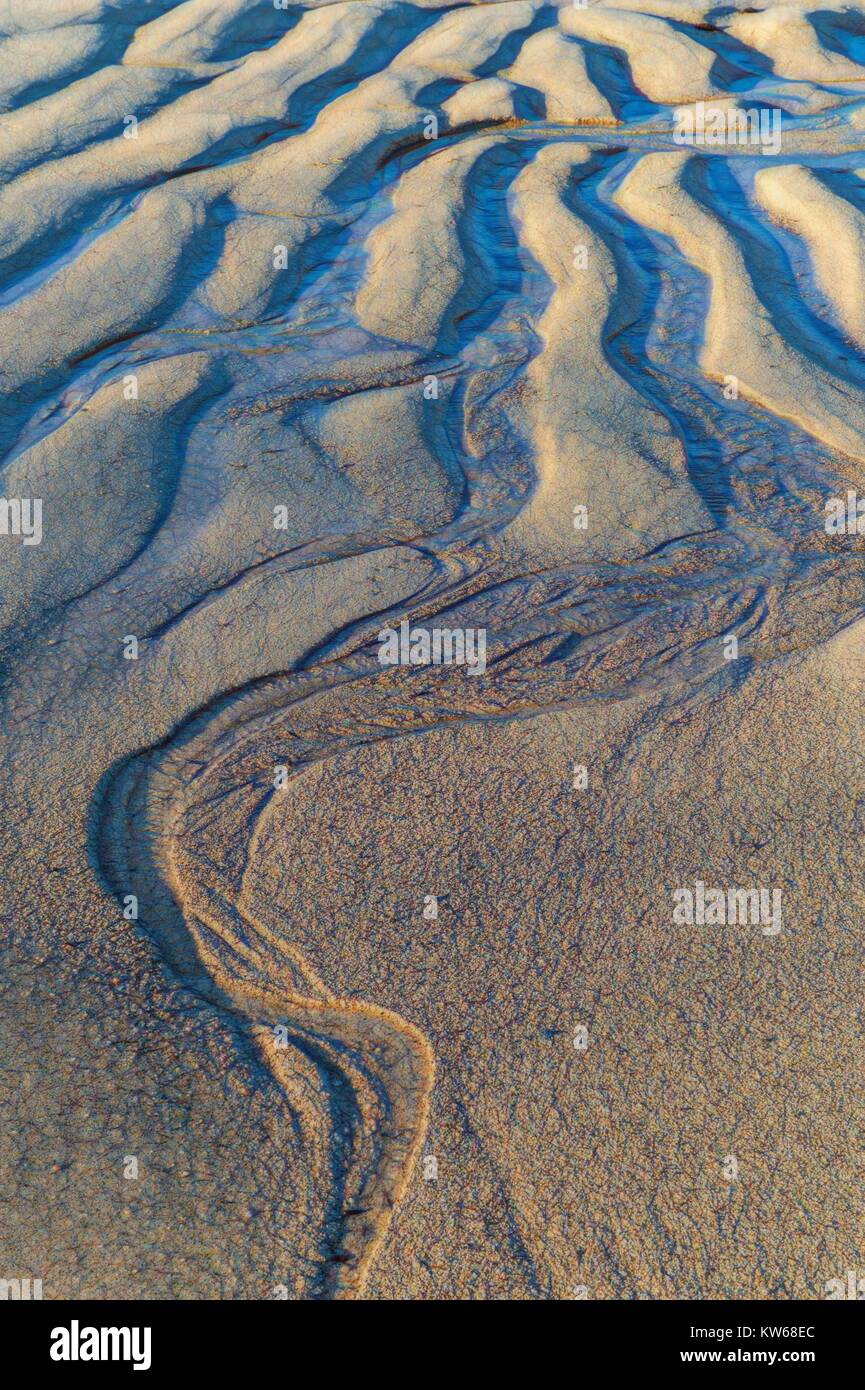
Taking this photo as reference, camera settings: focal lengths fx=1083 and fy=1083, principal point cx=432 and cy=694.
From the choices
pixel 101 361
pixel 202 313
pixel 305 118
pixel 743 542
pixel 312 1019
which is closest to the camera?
pixel 312 1019

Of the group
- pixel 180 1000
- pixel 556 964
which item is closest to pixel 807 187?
pixel 556 964

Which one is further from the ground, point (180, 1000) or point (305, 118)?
point (305, 118)

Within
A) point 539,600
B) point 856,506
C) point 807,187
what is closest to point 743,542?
point 856,506

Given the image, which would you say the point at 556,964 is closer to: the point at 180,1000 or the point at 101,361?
the point at 180,1000

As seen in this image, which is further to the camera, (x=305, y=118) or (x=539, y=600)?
(x=305, y=118)

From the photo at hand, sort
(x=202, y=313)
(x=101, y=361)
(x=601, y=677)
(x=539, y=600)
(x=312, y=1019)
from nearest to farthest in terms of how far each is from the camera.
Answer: (x=312, y=1019) < (x=601, y=677) < (x=539, y=600) < (x=101, y=361) < (x=202, y=313)

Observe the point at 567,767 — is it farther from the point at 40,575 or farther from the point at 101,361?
the point at 101,361

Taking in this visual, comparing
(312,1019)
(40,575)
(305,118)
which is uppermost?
(305,118)
